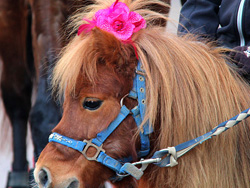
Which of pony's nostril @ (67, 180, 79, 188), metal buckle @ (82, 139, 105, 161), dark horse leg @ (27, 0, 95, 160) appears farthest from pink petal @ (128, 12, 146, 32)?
dark horse leg @ (27, 0, 95, 160)

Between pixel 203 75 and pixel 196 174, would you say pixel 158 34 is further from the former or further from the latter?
pixel 196 174

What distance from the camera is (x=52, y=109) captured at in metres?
2.08

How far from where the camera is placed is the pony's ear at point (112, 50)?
116 centimetres

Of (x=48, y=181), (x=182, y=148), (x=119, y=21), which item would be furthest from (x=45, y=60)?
(x=182, y=148)

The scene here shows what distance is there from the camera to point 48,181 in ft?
3.75

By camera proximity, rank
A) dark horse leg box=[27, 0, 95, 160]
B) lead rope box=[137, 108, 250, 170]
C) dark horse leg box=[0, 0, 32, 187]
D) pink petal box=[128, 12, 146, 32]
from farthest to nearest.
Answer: dark horse leg box=[0, 0, 32, 187] < dark horse leg box=[27, 0, 95, 160] < pink petal box=[128, 12, 146, 32] < lead rope box=[137, 108, 250, 170]

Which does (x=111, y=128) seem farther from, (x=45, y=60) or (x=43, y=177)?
(x=45, y=60)

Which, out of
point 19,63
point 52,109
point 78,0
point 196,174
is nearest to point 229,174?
point 196,174

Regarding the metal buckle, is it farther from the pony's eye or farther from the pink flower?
the pink flower

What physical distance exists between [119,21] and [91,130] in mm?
385

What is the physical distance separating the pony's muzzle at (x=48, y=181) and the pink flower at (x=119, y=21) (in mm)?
501

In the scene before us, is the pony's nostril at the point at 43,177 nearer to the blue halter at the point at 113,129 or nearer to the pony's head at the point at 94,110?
the pony's head at the point at 94,110

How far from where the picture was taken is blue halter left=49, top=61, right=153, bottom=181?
1162 millimetres

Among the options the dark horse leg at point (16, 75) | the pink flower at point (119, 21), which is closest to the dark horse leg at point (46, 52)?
the dark horse leg at point (16, 75)
